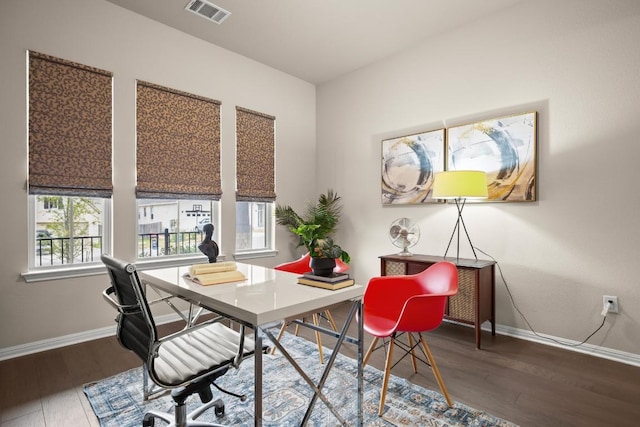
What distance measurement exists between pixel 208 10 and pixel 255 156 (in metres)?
1.72

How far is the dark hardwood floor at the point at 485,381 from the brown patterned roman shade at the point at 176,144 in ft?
5.42

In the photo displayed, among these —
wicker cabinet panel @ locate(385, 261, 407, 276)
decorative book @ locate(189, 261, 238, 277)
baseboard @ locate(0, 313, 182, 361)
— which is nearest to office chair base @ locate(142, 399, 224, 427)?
decorative book @ locate(189, 261, 238, 277)

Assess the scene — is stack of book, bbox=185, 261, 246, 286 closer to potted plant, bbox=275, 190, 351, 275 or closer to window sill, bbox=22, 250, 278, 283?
window sill, bbox=22, 250, 278, 283

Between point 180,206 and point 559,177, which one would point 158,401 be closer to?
point 180,206

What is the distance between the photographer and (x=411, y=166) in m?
4.10

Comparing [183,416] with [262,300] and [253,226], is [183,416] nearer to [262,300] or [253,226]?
[262,300]

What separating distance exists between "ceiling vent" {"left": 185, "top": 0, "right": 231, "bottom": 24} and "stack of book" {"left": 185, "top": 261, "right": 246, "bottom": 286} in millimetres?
2727

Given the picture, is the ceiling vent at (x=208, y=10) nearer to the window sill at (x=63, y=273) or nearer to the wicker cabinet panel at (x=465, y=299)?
the window sill at (x=63, y=273)

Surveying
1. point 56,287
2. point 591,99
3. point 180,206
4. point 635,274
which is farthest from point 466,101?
point 56,287

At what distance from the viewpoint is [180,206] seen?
398 cm

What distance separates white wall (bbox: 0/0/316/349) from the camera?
2.84m

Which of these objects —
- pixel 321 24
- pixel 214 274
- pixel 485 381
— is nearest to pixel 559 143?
pixel 485 381

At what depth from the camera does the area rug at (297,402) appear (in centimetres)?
196

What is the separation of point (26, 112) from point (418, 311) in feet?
11.5
